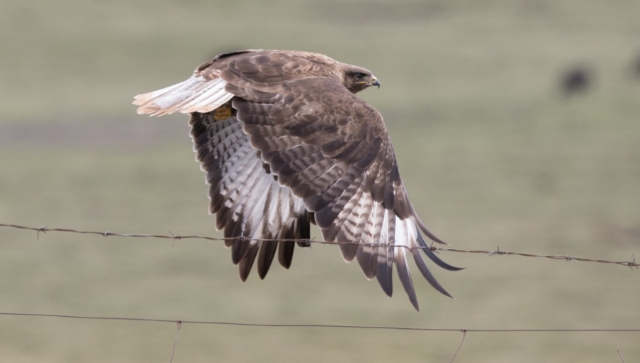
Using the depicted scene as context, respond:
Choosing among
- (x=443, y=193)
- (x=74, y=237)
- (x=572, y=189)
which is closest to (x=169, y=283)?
(x=74, y=237)

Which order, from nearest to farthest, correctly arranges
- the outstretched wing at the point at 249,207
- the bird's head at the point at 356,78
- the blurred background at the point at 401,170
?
the outstretched wing at the point at 249,207, the bird's head at the point at 356,78, the blurred background at the point at 401,170

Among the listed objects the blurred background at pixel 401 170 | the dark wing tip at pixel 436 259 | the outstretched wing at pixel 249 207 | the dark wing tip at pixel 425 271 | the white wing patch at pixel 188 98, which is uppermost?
the white wing patch at pixel 188 98

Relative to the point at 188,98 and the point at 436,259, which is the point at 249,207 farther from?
the point at 436,259

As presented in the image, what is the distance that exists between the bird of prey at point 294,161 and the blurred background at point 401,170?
31.0 feet

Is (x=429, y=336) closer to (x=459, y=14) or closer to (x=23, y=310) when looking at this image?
(x=23, y=310)

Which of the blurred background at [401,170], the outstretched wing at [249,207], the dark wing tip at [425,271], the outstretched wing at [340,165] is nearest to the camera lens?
the dark wing tip at [425,271]

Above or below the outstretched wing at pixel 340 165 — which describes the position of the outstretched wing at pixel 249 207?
below

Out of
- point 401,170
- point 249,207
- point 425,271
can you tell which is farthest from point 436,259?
point 401,170

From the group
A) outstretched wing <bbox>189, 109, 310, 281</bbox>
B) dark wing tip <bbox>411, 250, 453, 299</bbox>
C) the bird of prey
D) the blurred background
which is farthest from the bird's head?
the blurred background

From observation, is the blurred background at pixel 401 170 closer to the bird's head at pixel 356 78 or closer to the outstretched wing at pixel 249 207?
the bird's head at pixel 356 78

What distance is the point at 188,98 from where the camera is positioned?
262 inches

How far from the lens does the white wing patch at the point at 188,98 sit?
256 inches

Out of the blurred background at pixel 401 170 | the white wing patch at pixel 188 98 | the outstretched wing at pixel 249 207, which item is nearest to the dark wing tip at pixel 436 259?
the outstretched wing at pixel 249 207

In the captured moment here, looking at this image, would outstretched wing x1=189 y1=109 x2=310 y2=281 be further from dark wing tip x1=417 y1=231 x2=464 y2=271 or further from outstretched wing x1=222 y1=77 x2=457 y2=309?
dark wing tip x1=417 y1=231 x2=464 y2=271
